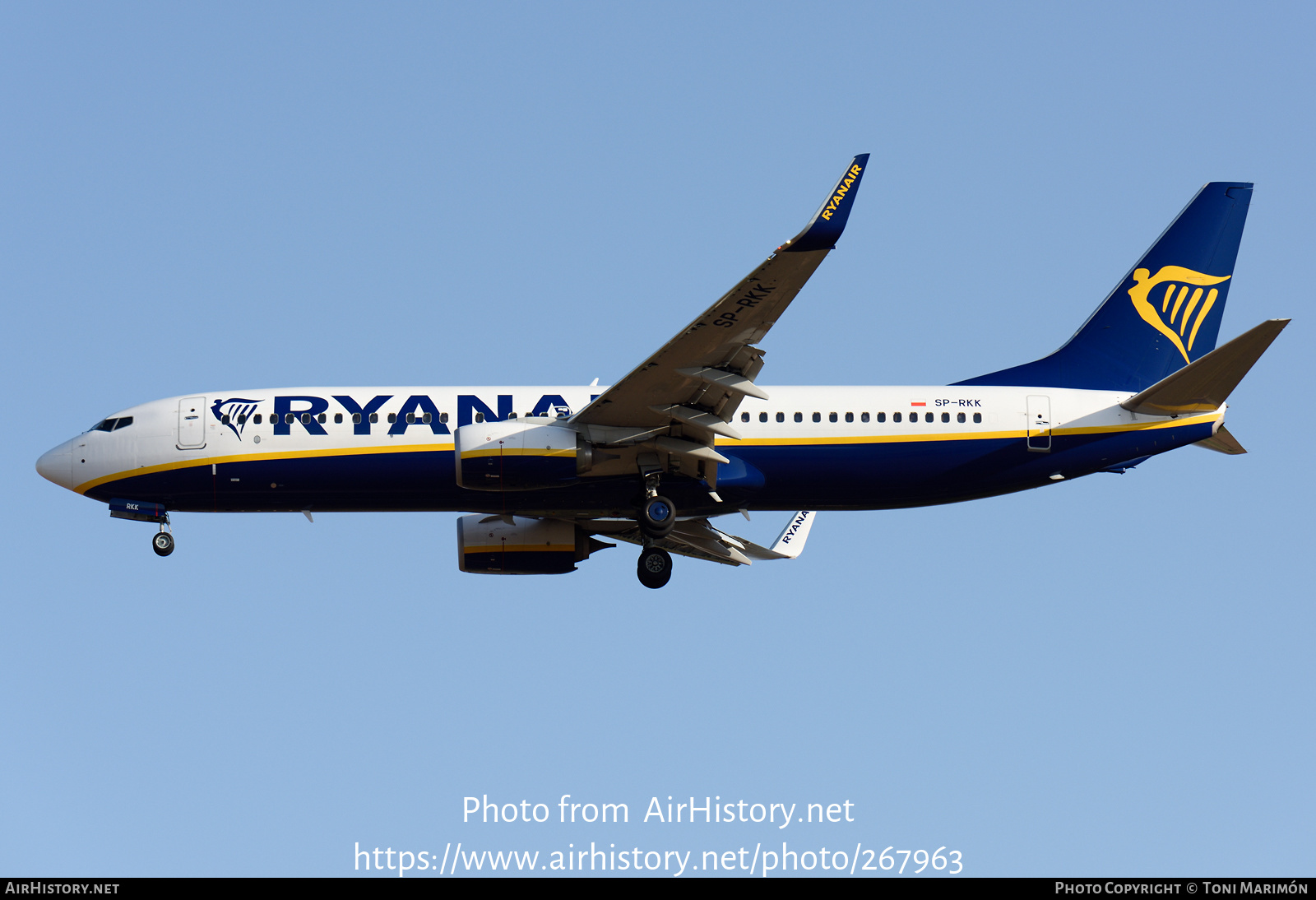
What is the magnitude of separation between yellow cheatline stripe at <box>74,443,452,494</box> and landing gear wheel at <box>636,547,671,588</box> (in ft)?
16.4

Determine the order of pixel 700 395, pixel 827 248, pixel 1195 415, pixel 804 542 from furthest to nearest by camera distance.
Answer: pixel 804 542 → pixel 1195 415 → pixel 700 395 → pixel 827 248

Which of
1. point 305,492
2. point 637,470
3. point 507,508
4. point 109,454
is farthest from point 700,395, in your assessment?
point 109,454

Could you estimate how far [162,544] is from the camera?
3597 centimetres

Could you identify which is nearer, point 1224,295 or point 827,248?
point 827,248

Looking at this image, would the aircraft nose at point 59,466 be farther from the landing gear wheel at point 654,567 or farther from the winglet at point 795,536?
the winglet at point 795,536

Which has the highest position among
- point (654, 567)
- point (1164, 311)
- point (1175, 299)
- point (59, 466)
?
point (1175, 299)

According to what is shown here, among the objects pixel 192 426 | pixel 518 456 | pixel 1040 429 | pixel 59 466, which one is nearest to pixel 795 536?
pixel 1040 429

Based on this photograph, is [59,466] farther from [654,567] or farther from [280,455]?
[654,567]

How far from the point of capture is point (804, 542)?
135ft

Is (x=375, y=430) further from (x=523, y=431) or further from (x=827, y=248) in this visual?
(x=827, y=248)

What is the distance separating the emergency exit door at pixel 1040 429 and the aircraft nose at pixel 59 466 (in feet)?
70.5

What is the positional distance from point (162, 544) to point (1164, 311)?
23.9m

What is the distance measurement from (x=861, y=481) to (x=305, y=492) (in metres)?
12.1

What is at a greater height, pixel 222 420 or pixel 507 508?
pixel 222 420
